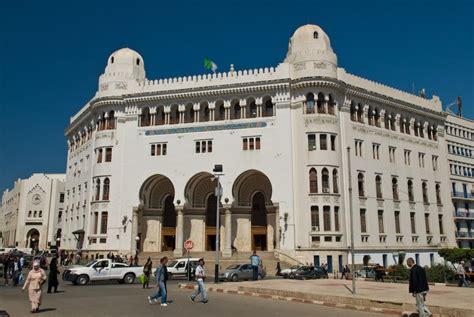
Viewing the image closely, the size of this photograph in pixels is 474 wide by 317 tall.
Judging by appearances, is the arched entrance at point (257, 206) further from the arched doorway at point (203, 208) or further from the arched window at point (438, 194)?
the arched window at point (438, 194)

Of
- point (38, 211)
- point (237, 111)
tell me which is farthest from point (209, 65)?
point (38, 211)

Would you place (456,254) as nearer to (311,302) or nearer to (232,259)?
(232,259)

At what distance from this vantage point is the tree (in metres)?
41.3

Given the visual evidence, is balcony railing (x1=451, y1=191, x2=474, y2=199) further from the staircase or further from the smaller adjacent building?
the smaller adjacent building

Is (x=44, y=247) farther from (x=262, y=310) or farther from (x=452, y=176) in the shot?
(x=262, y=310)

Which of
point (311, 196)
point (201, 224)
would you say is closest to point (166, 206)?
point (201, 224)

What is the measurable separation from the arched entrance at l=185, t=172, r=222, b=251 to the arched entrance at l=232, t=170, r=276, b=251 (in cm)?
319

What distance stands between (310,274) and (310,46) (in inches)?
842

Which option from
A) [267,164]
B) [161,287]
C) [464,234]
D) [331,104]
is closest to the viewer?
[161,287]

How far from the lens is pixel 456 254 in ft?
141

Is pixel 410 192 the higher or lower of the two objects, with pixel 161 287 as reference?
higher

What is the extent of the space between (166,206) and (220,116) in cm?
1103

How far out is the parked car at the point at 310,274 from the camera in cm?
3180

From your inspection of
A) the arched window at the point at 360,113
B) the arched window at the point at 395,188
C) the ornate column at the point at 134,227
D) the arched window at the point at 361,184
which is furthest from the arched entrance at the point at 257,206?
the arched window at the point at 395,188
